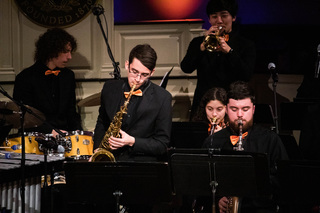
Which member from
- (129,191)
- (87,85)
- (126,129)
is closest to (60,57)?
(87,85)

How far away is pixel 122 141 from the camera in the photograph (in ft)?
13.8

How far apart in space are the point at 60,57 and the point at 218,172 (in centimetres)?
320

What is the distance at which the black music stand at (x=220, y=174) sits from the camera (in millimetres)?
3766

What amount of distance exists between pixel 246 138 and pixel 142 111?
2.75ft

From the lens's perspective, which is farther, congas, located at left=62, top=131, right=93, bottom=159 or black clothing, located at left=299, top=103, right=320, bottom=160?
congas, located at left=62, top=131, right=93, bottom=159

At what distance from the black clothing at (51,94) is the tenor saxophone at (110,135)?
184cm

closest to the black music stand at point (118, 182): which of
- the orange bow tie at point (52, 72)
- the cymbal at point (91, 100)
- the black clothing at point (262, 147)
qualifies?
the black clothing at point (262, 147)

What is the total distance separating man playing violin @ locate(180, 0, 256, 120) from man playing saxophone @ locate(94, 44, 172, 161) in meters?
1.45

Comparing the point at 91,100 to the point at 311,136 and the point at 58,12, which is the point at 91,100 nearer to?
the point at 58,12

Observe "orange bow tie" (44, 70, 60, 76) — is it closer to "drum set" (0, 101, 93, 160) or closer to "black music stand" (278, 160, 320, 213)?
"drum set" (0, 101, 93, 160)

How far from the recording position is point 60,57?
255 inches

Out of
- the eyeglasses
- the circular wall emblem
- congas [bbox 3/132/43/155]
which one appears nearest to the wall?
the circular wall emblem

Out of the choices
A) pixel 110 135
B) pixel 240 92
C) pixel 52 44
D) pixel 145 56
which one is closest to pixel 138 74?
pixel 145 56

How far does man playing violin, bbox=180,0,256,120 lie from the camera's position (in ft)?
19.0
